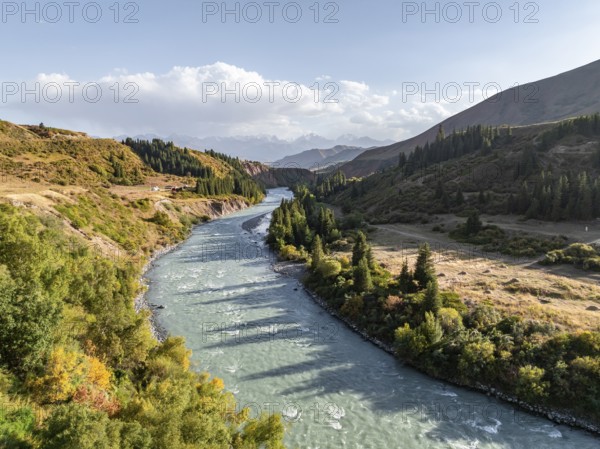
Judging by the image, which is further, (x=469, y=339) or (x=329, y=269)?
(x=329, y=269)

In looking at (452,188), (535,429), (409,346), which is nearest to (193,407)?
(409,346)

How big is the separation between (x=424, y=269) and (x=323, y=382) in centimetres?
2060

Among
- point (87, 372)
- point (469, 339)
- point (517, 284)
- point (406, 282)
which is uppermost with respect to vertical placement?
point (87, 372)

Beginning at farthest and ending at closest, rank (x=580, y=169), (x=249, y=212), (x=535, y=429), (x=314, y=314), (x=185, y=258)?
(x=249, y=212)
(x=580, y=169)
(x=185, y=258)
(x=314, y=314)
(x=535, y=429)

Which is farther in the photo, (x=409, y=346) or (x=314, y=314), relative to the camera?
(x=314, y=314)

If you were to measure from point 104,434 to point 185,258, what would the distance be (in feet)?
188

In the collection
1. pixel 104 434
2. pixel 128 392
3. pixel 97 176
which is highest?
pixel 97 176

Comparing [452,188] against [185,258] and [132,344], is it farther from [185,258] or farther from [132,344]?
[132,344]

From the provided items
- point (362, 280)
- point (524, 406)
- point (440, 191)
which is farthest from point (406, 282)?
point (440, 191)

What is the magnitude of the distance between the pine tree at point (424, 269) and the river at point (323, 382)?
11.4 meters

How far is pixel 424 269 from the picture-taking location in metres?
42.2

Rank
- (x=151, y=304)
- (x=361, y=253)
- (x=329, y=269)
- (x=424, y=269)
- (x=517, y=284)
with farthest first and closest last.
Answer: (x=361, y=253), (x=329, y=269), (x=517, y=284), (x=151, y=304), (x=424, y=269)

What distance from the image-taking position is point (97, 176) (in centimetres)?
11388

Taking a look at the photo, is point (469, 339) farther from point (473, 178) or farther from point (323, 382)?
point (473, 178)
